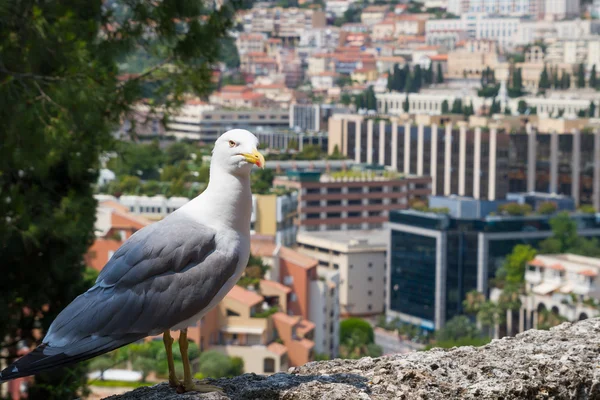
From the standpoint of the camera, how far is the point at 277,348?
14.1 metres

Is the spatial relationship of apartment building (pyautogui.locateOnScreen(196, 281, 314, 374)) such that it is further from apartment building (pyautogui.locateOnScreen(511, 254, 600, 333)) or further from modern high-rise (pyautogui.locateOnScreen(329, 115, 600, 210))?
modern high-rise (pyautogui.locateOnScreen(329, 115, 600, 210))

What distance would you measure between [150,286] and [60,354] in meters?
0.12

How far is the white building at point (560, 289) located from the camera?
2109 centimetres

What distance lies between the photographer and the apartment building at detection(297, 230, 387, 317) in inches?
1007

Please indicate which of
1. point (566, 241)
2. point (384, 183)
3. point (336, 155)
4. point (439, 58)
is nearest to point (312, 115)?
point (336, 155)

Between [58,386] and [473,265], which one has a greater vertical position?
[58,386]

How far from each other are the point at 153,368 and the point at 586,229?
20284 millimetres

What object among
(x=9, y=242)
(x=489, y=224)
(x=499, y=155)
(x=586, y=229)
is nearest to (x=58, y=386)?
(x=9, y=242)

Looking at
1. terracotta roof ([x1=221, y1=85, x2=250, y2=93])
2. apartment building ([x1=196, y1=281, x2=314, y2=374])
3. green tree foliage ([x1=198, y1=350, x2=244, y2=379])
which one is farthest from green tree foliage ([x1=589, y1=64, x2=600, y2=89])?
green tree foliage ([x1=198, y1=350, x2=244, y2=379])

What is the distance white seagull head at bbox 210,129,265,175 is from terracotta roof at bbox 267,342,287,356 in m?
12.2

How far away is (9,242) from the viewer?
3.34 meters

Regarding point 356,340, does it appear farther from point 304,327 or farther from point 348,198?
point 348,198

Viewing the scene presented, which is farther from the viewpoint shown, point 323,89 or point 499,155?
point 323,89

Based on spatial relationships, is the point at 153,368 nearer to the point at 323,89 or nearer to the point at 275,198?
the point at 275,198
